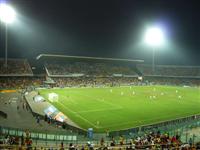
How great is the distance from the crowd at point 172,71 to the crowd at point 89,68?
5.33m

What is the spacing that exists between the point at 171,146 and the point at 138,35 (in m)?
81.9

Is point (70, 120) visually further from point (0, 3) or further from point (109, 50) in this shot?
point (109, 50)

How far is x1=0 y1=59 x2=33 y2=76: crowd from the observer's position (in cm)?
7782

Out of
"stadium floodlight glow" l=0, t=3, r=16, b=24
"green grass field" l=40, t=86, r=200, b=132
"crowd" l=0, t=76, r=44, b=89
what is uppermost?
"stadium floodlight glow" l=0, t=3, r=16, b=24

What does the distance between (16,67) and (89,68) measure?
28234 millimetres

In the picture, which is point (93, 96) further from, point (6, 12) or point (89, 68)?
point (89, 68)

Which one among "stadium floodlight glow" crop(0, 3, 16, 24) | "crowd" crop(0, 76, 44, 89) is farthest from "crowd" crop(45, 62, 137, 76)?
"stadium floodlight glow" crop(0, 3, 16, 24)

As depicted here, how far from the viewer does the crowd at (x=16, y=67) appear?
255 feet

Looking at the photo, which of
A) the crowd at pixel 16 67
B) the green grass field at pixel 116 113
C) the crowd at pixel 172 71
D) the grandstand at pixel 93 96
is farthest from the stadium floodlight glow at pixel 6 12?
the crowd at pixel 172 71

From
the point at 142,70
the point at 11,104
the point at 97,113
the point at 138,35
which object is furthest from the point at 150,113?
the point at 142,70

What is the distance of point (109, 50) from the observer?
9975 centimetres

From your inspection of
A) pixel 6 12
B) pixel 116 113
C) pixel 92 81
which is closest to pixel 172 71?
pixel 92 81

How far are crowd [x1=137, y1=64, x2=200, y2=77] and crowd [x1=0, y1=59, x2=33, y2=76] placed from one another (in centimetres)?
4582

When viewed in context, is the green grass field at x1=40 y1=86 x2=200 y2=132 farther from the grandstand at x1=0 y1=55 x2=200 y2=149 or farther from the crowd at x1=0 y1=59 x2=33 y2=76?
the crowd at x1=0 y1=59 x2=33 y2=76
